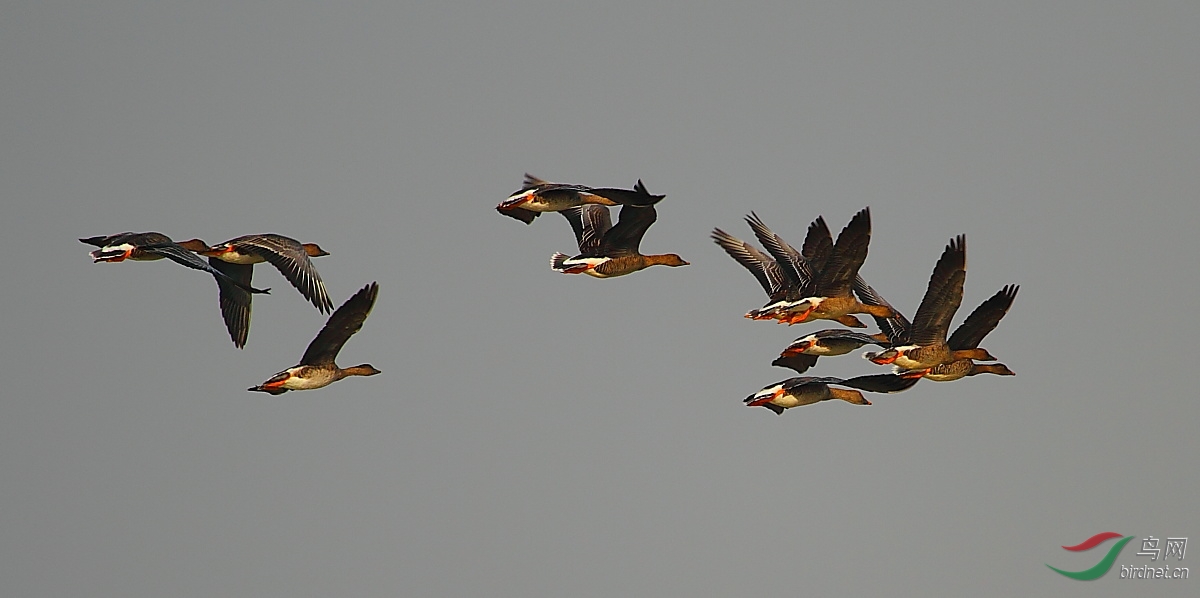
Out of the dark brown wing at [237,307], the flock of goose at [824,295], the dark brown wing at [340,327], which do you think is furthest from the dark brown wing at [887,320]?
the dark brown wing at [237,307]

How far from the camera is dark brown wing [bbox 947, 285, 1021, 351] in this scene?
1144 inches

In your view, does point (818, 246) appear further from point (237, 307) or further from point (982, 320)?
point (237, 307)

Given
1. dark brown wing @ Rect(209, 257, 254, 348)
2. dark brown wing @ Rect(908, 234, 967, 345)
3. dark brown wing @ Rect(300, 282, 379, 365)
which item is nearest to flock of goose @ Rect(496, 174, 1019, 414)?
dark brown wing @ Rect(908, 234, 967, 345)

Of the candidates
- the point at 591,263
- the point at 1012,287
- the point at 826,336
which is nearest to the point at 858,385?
the point at 826,336

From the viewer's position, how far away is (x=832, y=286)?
3020cm

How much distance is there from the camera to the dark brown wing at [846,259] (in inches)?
1128

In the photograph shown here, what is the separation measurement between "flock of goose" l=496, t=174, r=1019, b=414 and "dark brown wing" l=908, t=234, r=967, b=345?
17 millimetres

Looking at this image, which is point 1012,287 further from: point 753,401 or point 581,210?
point 581,210

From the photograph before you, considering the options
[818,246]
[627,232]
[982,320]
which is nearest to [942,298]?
[982,320]

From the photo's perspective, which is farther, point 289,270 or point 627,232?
point 627,232

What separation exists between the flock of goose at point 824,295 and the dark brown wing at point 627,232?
0.02 meters

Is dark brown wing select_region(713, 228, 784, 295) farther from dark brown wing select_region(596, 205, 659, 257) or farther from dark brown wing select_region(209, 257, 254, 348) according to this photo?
dark brown wing select_region(209, 257, 254, 348)

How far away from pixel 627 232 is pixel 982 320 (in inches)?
272

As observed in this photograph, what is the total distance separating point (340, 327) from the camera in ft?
96.7
